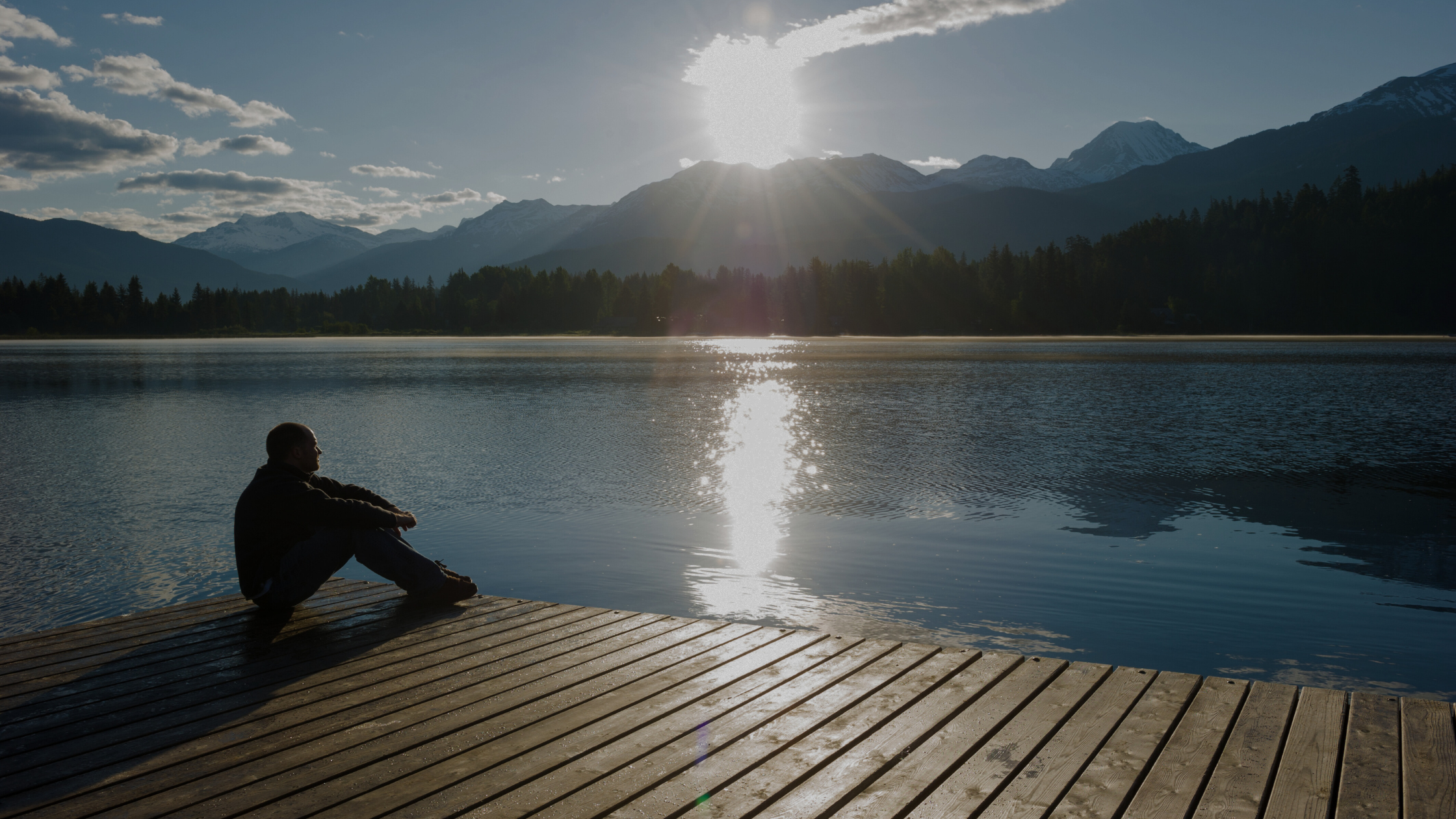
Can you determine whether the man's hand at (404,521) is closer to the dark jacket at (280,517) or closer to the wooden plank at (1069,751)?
the dark jacket at (280,517)

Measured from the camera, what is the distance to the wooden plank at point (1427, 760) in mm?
4328

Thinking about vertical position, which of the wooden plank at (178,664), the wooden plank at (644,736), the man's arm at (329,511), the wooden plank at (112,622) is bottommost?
the wooden plank at (112,622)

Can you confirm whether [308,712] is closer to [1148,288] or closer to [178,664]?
[178,664]

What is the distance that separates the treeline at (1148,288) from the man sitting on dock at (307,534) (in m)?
165

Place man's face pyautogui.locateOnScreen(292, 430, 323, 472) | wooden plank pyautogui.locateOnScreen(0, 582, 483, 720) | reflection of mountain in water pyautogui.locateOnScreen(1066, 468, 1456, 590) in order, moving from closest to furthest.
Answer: wooden plank pyautogui.locateOnScreen(0, 582, 483, 720) < man's face pyautogui.locateOnScreen(292, 430, 323, 472) < reflection of mountain in water pyautogui.locateOnScreen(1066, 468, 1456, 590)

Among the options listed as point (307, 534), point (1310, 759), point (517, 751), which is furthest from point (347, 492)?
point (1310, 759)

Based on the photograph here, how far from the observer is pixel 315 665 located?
6.72 metres

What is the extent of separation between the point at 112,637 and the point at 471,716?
420cm

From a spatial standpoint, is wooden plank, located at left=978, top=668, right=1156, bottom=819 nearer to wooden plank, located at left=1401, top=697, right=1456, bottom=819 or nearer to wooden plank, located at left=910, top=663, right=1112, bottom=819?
wooden plank, located at left=910, top=663, right=1112, bottom=819

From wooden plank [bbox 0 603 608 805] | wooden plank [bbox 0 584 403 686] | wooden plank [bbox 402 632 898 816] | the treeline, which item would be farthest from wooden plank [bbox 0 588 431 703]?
the treeline

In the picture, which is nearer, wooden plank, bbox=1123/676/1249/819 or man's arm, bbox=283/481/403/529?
wooden plank, bbox=1123/676/1249/819

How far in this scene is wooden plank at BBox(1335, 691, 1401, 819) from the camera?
14.2 feet

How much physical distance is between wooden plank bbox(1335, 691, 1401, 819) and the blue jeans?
24.0ft

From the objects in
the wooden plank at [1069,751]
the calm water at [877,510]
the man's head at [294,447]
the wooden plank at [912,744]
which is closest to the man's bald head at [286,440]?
the man's head at [294,447]
